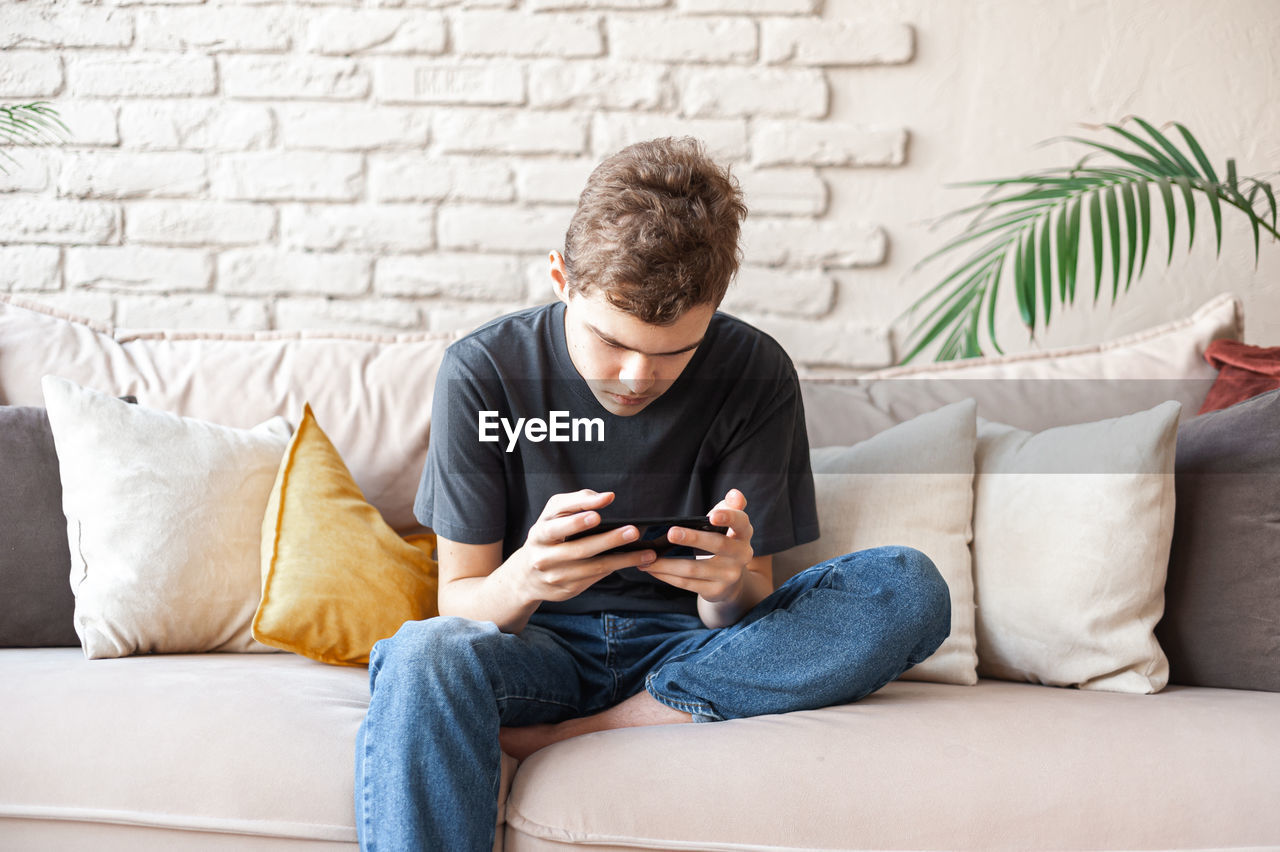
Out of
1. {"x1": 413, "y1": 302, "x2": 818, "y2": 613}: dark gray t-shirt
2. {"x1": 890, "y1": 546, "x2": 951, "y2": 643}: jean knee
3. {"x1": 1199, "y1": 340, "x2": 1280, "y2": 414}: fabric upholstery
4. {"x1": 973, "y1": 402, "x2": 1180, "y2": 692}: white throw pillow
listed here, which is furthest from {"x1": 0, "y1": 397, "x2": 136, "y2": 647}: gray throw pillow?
{"x1": 1199, "y1": 340, "x2": 1280, "y2": 414}: fabric upholstery

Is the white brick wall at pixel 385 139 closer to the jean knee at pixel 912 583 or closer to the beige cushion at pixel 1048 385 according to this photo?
the beige cushion at pixel 1048 385

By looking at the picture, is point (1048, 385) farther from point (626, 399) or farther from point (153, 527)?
point (153, 527)

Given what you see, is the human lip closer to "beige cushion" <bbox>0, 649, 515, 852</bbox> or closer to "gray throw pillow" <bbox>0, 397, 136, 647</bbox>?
"beige cushion" <bbox>0, 649, 515, 852</bbox>

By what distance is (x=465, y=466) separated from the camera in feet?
4.10

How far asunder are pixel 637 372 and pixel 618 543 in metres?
0.22

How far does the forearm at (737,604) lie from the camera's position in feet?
4.06

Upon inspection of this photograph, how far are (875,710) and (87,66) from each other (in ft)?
6.45

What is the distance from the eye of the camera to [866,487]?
1.45 metres

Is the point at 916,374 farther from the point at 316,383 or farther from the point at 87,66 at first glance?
the point at 87,66

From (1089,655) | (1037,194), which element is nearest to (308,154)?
(1037,194)

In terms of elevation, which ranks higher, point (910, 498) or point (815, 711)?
point (910, 498)

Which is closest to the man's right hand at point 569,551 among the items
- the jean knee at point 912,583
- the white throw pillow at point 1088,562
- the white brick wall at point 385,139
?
the jean knee at point 912,583

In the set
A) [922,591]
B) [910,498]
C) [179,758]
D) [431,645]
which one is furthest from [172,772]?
[910,498]

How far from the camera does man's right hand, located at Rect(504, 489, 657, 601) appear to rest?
973mm
